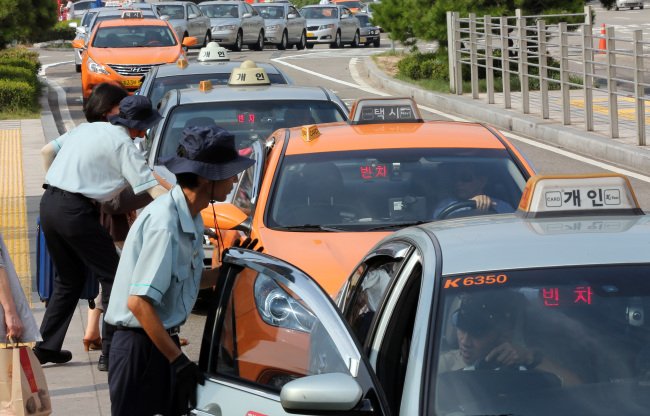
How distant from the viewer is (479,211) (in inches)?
307

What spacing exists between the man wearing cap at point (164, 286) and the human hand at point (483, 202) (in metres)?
3.08

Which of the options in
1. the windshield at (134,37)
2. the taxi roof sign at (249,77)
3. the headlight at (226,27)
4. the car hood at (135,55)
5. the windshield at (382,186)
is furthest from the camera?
the headlight at (226,27)

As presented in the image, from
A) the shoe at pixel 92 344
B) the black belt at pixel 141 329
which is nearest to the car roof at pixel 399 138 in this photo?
the shoe at pixel 92 344

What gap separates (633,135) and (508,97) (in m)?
4.60

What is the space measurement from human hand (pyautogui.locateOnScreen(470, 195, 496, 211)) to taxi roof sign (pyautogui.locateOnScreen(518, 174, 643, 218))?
10.5 ft

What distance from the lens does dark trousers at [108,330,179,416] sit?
482 centimetres

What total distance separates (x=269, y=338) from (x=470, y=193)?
373cm

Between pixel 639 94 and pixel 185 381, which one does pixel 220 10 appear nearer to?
pixel 639 94

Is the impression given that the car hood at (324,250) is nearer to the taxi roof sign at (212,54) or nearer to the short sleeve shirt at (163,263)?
the short sleeve shirt at (163,263)

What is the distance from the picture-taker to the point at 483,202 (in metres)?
Result: 7.87

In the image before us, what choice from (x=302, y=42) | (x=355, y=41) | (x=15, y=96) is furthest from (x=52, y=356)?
(x=355, y=41)

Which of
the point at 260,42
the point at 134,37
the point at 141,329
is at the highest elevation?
the point at 141,329

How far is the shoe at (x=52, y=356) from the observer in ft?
26.5

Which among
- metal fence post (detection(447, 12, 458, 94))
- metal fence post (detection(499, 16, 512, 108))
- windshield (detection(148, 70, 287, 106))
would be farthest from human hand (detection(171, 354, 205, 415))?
metal fence post (detection(447, 12, 458, 94))
